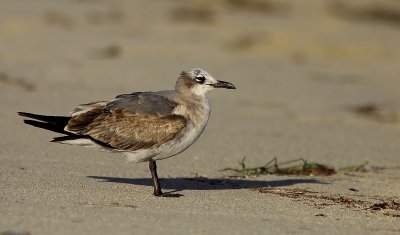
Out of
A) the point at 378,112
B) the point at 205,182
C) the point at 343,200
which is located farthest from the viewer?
the point at 378,112

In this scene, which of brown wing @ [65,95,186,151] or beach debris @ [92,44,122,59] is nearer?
brown wing @ [65,95,186,151]

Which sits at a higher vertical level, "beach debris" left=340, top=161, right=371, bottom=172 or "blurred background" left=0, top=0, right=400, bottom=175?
"blurred background" left=0, top=0, right=400, bottom=175

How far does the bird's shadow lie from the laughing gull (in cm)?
44

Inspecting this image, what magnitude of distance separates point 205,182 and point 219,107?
428cm

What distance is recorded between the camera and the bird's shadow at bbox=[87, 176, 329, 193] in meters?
7.82

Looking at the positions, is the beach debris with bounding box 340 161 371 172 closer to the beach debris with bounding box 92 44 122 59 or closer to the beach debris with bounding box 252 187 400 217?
the beach debris with bounding box 252 187 400 217

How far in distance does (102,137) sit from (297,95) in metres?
6.48

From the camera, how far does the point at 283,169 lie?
899cm

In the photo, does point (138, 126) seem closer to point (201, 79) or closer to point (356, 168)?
point (201, 79)

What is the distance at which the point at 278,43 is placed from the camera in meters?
18.0

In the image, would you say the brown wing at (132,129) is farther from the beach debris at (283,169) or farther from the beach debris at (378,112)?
the beach debris at (378,112)

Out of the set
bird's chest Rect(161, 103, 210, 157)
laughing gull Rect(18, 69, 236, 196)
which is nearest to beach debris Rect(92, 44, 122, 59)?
laughing gull Rect(18, 69, 236, 196)

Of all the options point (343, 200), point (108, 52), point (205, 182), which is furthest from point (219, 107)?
point (343, 200)

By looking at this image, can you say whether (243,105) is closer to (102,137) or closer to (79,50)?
(79,50)
